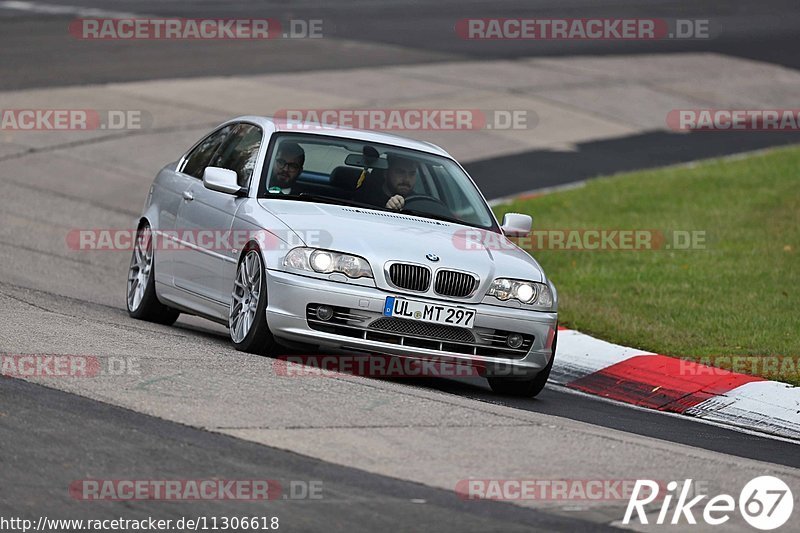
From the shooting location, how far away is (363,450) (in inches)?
273

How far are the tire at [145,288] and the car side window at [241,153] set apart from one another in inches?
35.2

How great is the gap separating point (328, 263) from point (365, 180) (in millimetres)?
1282

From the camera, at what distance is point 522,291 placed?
30.5 ft

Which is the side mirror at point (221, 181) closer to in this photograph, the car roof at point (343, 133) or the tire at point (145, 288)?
the car roof at point (343, 133)

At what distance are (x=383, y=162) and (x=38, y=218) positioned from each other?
22.2ft

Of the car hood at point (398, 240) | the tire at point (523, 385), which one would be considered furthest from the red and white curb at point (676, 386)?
the car hood at point (398, 240)

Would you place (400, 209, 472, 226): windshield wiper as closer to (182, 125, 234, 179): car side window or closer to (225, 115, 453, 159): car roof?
(225, 115, 453, 159): car roof

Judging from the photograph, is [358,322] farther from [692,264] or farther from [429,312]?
[692,264]

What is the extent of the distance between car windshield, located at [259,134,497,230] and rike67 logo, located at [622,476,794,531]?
3.73 metres

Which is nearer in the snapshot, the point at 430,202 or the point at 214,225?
the point at 214,225

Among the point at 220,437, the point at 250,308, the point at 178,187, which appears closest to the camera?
the point at 220,437

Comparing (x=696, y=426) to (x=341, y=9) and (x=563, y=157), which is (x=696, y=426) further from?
(x=341, y=9)

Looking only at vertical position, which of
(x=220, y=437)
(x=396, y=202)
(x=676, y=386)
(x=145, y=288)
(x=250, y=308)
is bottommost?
(x=676, y=386)

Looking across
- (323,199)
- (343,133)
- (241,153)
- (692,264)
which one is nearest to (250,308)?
(323,199)
